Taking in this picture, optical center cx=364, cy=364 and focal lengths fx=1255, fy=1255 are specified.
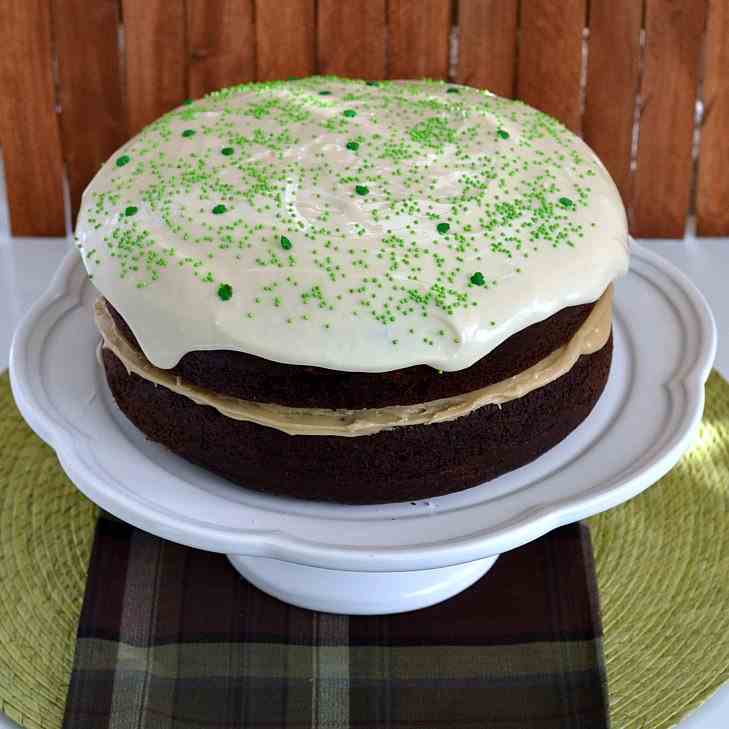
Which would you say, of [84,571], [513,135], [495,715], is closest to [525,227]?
[513,135]

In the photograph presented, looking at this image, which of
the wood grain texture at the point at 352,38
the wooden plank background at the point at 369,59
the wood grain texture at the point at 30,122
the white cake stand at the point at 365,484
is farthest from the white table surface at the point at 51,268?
the wood grain texture at the point at 352,38

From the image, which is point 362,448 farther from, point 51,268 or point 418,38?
point 51,268

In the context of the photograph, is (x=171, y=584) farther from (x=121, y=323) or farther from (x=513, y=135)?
(x=513, y=135)

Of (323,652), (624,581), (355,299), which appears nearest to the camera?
(355,299)

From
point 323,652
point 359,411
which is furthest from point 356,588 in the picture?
point 359,411

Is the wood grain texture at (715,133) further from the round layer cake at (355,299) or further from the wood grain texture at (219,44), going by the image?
the wood grain texture at (219,44)

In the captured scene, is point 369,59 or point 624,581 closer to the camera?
point 624,581

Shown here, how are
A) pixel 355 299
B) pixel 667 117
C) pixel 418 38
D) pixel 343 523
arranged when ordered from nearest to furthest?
pixel 355 299 < pixel 343 523 < pixel 418 38 < pixel 667 117
